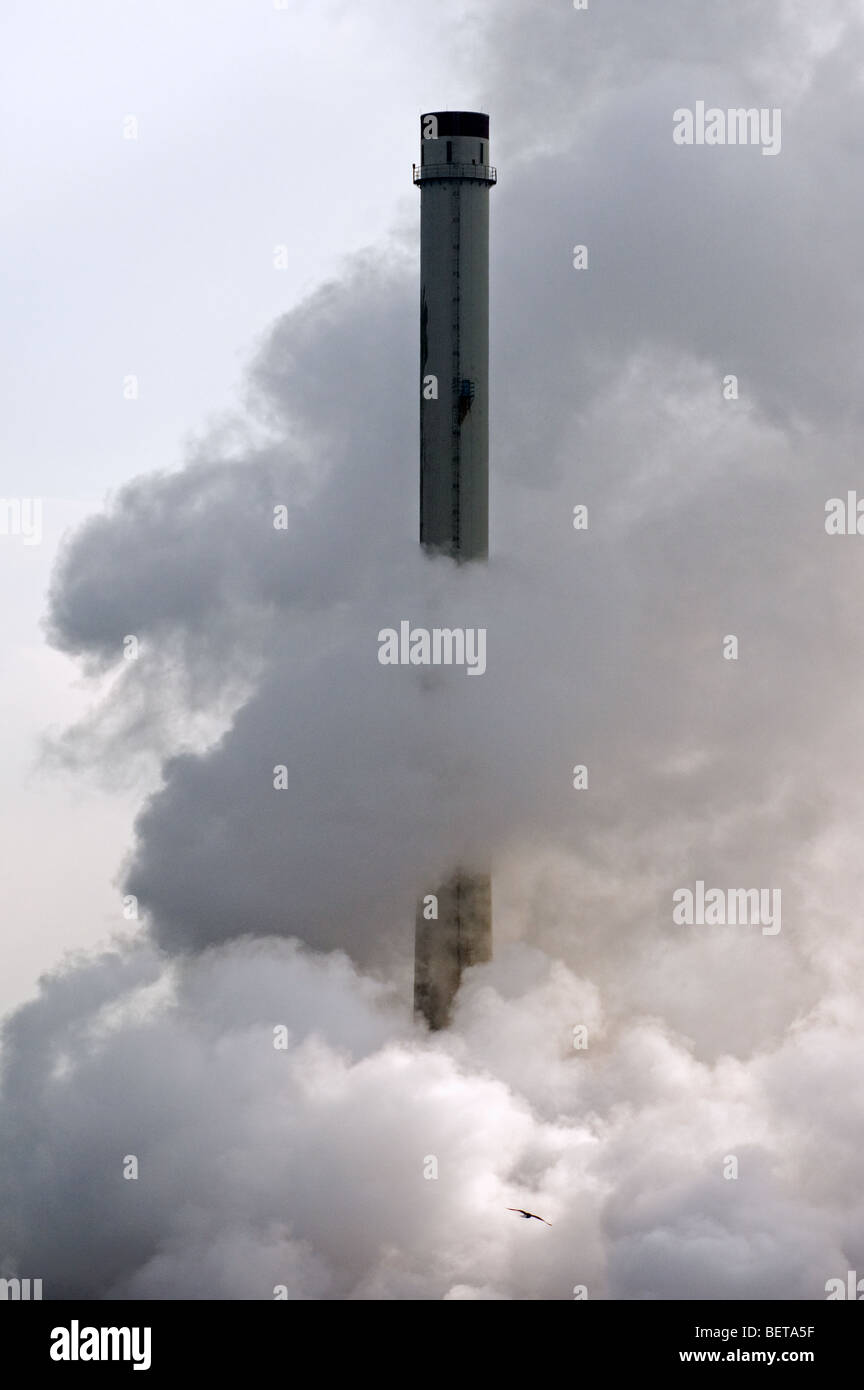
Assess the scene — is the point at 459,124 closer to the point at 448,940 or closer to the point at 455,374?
the point at 455,374

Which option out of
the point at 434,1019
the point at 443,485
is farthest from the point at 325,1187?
the point at 443,485

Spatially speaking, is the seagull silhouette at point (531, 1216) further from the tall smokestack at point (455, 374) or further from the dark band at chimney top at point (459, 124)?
the dark band at chimney top at point (459, 124)

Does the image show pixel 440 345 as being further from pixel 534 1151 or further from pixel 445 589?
pixel 534 1151

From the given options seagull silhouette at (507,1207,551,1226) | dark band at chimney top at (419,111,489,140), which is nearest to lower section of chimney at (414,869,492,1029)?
seagull silhouette at (507,1207,551,1226)

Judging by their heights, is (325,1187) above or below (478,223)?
below

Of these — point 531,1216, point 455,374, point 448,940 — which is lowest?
point 531,1216

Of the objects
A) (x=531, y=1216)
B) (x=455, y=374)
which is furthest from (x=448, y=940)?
(x=455, y=374)

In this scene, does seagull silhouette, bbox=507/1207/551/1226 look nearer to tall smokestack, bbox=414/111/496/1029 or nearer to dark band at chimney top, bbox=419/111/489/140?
tall smokestack, bbox=414/111/496/1029

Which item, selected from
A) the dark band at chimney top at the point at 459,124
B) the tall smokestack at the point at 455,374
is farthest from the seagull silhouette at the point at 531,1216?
the dark band at chimney top at the point at 459,124
